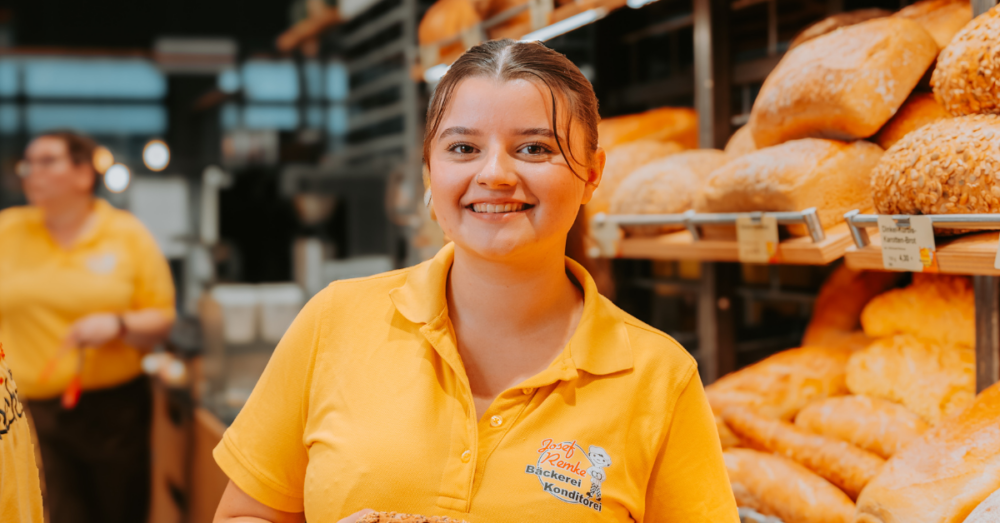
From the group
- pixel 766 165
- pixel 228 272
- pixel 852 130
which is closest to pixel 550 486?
pixel 766 165

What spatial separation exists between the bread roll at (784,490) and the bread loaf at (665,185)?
1.94 ft

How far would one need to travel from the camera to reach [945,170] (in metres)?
1.11

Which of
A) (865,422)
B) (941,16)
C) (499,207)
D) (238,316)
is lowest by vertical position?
(238,316)

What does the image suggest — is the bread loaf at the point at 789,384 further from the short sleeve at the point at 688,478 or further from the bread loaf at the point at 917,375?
the short sleeve at the point at 688,478

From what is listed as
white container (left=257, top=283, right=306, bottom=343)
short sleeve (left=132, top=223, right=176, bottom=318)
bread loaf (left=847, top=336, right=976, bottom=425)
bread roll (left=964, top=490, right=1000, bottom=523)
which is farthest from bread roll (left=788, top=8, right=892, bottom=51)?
white container (left=257, top=283, right=306, bottom=343)

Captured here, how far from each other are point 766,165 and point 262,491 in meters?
1.12

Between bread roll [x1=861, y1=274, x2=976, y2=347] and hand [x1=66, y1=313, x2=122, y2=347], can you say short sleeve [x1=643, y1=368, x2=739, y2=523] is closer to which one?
bread roll [x1=861, y1=274, x2=976, y2=347]

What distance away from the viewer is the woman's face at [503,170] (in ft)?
3.00

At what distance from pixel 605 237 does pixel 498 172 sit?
1079 millimetres

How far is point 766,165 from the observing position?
1501mm

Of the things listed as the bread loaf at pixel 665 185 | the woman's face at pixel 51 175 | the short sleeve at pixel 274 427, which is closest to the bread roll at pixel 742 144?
the bread loaf at pixel 665 185

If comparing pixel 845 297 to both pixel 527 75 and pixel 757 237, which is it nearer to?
pixel 757 237

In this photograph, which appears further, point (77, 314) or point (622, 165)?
point (77, 314)

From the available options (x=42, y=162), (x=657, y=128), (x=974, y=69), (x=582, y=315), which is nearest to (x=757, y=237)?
(x=974, y=69)
